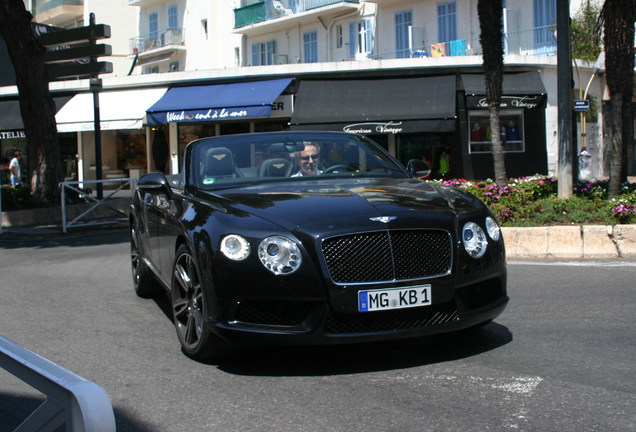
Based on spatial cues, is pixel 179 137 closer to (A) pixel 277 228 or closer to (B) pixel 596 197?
(B) pixel 596 197

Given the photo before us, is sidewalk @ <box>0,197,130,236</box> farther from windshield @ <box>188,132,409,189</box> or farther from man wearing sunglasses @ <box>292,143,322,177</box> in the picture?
man wearing sunglasses @ <box>292,143,322,177</box>

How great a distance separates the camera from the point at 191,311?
4.68 metres

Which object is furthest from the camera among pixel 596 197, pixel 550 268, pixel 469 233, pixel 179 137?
pixel 179 137

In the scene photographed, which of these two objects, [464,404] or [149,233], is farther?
[149,233]

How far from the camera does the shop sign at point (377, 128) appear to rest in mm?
23078

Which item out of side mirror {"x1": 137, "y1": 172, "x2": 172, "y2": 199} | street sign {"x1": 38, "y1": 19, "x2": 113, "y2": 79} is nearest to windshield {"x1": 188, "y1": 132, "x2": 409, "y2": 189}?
side mirror {"x1": 137, "y1": 172, "x2": 172, "y2": 199}

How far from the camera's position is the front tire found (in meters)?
4.40

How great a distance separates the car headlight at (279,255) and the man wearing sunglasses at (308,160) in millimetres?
1680

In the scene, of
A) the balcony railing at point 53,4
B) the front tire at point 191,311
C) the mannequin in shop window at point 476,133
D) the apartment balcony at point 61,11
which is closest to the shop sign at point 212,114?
the mannequin in shop window at point 476,133

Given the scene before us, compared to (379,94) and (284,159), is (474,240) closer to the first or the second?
(284,159)

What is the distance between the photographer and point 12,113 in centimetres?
3011

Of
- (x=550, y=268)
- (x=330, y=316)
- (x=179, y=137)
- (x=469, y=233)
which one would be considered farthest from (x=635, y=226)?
(x=179, y=137)

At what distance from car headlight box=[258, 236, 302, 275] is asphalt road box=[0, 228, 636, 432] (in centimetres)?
67

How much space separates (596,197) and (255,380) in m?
8.13
